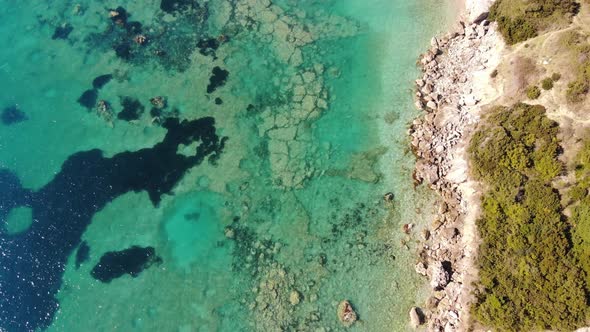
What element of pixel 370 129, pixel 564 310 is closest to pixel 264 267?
pixel 370 129

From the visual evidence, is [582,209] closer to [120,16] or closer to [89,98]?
[89,98]

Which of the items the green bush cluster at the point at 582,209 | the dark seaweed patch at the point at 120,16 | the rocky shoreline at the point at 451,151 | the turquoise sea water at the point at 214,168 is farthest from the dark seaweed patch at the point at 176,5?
the green bush cluster at the point at 582,209

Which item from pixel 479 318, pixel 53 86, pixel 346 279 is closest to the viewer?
pixel 479 318

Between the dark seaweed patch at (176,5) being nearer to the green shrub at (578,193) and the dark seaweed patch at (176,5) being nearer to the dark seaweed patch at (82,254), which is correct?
the dark seaweed patch at (82,254)

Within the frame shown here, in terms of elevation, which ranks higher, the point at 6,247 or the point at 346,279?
the point at 346,279

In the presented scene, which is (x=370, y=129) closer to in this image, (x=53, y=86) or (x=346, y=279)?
(x=346, y=279)

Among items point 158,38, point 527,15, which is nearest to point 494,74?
point 527,15
